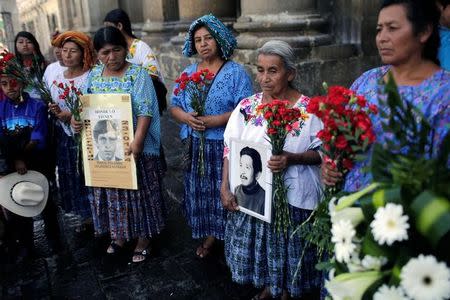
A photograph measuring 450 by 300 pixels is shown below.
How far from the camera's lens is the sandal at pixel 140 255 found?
3.47m

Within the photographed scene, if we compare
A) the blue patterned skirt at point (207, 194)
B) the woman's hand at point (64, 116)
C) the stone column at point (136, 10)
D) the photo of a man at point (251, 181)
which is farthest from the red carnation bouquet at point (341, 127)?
the stone column at point (136, 10)

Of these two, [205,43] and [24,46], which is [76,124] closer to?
[205,43]

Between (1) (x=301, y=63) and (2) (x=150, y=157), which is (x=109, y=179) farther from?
(1) (x=301, y=63)

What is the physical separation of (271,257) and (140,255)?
1.36m

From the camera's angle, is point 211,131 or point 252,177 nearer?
point 252,177

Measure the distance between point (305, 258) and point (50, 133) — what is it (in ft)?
8.62

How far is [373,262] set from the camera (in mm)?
1250

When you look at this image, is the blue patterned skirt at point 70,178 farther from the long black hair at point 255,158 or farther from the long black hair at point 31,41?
the long black hair at point 255,158

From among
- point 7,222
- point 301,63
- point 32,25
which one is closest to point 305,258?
point 301,63

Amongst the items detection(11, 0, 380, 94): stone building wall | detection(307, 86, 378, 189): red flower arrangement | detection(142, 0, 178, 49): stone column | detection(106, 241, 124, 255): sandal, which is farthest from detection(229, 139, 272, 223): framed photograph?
detection(142, 0, 178, 49): stone column

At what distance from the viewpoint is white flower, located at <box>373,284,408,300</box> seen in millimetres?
1134

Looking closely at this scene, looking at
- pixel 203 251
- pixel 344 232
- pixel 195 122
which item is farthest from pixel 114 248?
pixel 344 232

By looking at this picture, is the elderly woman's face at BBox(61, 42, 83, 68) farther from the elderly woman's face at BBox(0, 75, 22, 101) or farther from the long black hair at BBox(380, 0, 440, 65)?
the long black hair at BBox(380, 0, 440, 65)

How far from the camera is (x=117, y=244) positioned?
3.67 metres
